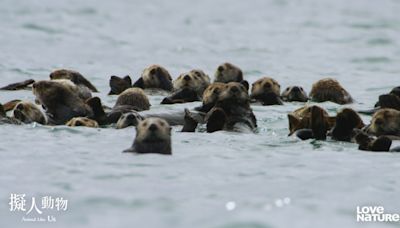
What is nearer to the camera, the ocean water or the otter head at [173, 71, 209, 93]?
the ocean water

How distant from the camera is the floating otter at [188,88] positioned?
17.2 m

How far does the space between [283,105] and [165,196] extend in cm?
763

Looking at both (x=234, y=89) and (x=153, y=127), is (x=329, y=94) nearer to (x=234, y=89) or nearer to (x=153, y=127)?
(x=234, y=89)

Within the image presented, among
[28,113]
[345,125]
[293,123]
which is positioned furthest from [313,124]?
[28,113]

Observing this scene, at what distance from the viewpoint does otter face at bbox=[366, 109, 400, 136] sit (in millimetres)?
13820

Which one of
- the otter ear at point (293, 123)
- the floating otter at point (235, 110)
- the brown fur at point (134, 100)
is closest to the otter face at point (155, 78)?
the brown fur at point (134, 100)

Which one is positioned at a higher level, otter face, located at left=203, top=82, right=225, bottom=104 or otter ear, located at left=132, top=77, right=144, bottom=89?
otter face, located at left=203, top=82, right=225, bottom=104

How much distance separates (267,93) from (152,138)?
5820 mm

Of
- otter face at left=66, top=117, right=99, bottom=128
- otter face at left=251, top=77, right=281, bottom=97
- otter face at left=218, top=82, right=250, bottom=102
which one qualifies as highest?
otter face at left=218, top=82, right=250, bottom=102

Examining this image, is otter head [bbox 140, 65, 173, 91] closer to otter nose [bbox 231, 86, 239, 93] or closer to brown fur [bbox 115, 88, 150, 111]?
brown fur [bbox 115, 88, 150, 111]

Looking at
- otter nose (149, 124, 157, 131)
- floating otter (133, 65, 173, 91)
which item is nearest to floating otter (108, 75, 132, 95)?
floating otter (133, 65, 173, 91)

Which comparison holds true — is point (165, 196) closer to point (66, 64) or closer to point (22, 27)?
point (66, 64)

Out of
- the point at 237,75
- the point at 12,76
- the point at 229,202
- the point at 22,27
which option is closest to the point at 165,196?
the point at 229,202

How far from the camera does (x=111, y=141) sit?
13.2m
